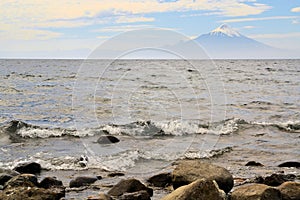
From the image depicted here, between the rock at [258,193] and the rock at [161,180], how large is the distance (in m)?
2.25

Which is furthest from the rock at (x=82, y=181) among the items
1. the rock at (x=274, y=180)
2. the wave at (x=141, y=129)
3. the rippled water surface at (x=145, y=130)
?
the wave at (x=141, y=129)

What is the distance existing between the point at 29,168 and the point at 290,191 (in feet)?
21.1

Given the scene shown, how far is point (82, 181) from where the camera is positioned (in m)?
9.49

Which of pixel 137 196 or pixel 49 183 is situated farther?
pixel 49 183

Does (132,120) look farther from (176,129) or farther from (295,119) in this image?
(295,119)

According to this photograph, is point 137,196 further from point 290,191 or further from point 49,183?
point 290,191

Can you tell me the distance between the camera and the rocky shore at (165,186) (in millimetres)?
6843

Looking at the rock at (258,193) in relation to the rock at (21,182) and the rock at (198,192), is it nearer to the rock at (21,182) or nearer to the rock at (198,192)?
the rock at (198,192)

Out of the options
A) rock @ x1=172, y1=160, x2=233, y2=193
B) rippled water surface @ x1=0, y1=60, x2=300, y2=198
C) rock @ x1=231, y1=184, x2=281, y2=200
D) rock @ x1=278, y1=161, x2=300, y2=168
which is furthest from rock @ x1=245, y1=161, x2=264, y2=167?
rock @ x1=231, y1=184, x2=281, y2=200

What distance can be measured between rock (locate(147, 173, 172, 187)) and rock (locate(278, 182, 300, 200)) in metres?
2.56

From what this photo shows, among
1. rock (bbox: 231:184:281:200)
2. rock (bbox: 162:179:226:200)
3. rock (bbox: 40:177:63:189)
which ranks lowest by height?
rock (bbox: 40:177:63:189)

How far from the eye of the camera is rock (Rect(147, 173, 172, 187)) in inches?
368

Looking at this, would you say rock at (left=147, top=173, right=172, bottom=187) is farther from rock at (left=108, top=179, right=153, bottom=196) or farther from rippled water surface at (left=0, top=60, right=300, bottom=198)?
rippled water surface at (left=0, top=60, right=300, bottom=198)

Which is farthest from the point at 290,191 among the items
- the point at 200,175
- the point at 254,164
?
the point at 254,164
